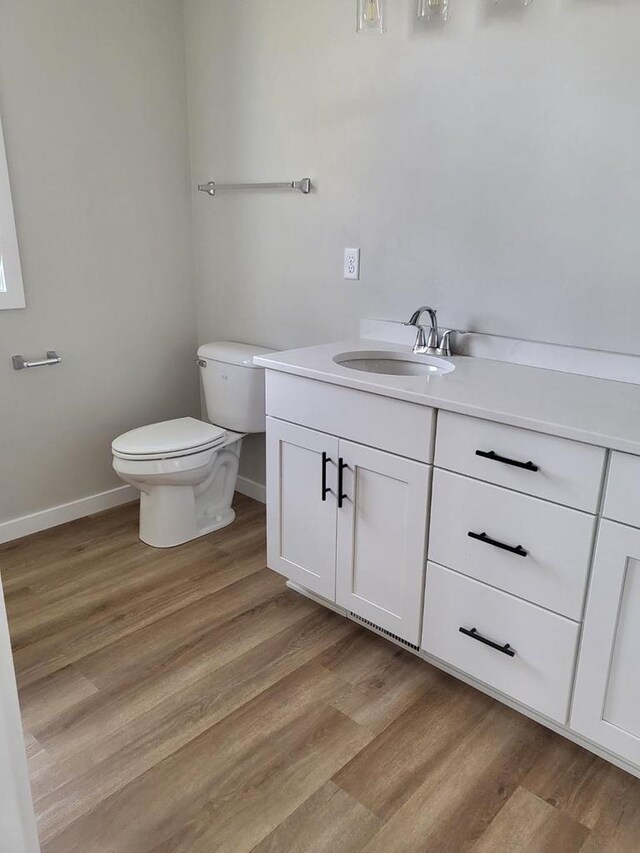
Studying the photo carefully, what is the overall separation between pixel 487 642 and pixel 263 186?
1.89m

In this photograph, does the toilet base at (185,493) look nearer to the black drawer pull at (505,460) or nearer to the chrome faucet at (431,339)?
the chrome faucet at (431,339)

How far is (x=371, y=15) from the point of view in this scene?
1.89 m

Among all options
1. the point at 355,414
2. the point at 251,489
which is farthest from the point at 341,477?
the point at 251,489

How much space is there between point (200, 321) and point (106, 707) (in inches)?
72.6

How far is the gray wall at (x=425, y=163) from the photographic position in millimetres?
1705

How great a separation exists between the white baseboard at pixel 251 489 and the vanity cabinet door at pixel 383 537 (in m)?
1.08

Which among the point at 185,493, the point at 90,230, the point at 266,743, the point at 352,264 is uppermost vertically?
the point at 90,230

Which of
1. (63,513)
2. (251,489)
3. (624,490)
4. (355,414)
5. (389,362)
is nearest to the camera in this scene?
(624,490)

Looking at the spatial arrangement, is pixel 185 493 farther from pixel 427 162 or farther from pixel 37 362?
pixel 427 162

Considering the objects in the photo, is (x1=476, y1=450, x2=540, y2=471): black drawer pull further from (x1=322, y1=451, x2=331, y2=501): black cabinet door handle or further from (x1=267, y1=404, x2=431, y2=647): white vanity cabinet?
(x1=322, y1=451, x2=331, y2=501): black cabinet door handle

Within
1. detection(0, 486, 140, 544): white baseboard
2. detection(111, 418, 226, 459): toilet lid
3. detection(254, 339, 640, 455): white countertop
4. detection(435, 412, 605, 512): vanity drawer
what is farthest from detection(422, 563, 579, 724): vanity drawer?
detection(0, 486, 140, 544): white baseboard

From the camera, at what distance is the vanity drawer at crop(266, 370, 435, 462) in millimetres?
1642

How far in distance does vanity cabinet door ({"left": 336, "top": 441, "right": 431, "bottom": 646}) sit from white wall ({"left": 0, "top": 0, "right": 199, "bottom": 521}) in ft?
4.67

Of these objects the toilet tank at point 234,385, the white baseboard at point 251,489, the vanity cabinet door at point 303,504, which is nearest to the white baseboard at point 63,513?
the white baseboard at point 251,489
